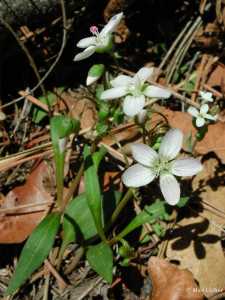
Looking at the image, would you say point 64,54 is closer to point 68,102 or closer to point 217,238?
point 68,102

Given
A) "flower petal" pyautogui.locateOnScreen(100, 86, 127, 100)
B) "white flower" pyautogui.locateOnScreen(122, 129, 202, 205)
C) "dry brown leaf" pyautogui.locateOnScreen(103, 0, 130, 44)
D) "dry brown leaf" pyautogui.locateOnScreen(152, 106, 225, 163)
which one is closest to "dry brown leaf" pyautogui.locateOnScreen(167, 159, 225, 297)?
"dry brown leaf" pyautogui.locateOnScreen(152, 106, 225, 163)

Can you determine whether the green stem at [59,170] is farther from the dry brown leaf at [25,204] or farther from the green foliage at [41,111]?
the green foliage at [41,111]

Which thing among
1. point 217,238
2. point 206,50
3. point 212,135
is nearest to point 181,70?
point 206,50

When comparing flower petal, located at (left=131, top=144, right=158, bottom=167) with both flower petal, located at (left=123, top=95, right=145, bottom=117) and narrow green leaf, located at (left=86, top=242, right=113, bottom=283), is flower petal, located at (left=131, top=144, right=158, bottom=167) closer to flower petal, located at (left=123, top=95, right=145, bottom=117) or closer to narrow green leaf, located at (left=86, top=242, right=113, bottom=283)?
flower petal, located at (left=123, top=95, right=145, bottom=117)

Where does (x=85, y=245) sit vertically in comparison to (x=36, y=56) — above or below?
below

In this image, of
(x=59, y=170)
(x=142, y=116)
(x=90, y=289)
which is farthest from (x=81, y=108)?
(x=90, y=289)

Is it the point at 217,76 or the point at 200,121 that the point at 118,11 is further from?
the point at 200,121
